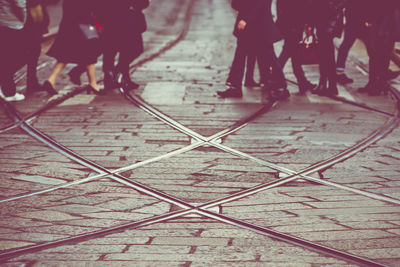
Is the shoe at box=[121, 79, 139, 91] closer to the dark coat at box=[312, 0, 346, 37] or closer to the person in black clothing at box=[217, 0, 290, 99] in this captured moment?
the person in black clothing at box=[217, 0, 290, 99]

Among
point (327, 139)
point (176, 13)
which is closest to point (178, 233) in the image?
point (327, 139)

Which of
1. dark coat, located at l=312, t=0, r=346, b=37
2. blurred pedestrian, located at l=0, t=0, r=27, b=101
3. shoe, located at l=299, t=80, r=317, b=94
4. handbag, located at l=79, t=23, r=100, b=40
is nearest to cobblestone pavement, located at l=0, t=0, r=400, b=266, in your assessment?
shoe, located at l=299, t=80, r=317, b=94

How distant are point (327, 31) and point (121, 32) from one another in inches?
104

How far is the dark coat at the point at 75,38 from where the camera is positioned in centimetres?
822

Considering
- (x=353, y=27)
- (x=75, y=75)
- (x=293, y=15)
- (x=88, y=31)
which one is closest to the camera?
(x=88, y=31)

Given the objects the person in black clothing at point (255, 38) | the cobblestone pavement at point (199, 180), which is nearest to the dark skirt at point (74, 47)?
the cobblestone pavement at point (199, 180)

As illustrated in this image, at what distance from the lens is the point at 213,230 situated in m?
4.15

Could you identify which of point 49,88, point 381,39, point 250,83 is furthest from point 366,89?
point 49,88

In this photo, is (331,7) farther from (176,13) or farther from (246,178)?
(176,13)

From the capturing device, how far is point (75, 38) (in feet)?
27.6

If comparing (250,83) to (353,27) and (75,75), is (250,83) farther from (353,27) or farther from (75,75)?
(75,75)

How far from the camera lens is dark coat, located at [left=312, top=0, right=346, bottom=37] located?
8.24 metres

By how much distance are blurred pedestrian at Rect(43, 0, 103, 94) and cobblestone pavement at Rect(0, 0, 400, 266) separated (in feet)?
1.29

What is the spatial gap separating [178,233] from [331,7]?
500 centimetres
